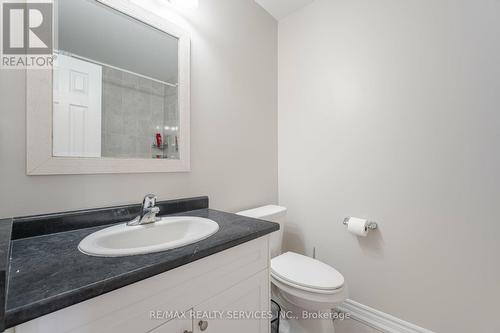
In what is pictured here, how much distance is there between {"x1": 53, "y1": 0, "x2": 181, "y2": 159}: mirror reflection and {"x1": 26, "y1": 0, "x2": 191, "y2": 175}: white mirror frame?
2 cm

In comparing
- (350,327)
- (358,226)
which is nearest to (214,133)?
(358,226)

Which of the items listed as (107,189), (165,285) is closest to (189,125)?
(107,189)

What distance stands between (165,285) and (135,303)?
80 millimetres

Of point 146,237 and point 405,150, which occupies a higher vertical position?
point 405,150

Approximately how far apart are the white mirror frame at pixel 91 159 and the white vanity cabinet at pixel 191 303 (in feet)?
1.96

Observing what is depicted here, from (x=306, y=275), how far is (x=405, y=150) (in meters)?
0.95

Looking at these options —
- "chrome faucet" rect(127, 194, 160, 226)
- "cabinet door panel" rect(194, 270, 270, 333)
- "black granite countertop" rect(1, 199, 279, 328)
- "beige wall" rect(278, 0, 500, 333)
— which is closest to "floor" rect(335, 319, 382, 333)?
"beige wall" rect(278, 0, 500, 333)

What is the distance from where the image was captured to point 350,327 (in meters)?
1.46

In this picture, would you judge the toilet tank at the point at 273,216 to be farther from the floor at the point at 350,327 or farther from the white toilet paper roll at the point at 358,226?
the floor at the point at 350,327

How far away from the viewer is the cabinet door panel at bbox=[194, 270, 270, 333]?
0.73m

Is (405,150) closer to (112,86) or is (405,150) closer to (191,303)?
(191,303)

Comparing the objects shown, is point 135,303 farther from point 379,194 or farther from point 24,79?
point 379,194

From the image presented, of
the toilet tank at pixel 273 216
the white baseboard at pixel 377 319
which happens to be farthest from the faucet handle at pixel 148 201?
the white baseboard at pixel 377 319

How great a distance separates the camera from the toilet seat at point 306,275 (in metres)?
1.13
